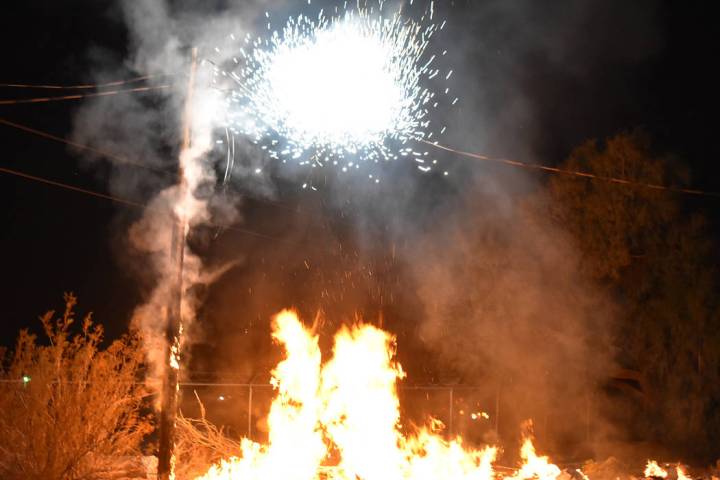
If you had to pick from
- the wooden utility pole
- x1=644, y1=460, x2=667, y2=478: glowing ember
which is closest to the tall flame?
the wooden utility pole

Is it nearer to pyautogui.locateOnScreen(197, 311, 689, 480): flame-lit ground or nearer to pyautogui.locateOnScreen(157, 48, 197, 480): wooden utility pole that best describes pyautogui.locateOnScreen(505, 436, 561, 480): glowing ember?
pyautogui.locateOnScreen(197, 311, 689, 480): flame-lit ground

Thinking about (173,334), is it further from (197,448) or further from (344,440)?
(344,440)

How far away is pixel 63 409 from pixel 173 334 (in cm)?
226

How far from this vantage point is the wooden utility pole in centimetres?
1012

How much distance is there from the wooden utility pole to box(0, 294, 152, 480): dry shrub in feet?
5.21

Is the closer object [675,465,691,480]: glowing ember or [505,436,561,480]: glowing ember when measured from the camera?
[505,436,561,480]: glowing ember

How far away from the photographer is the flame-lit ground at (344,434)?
42.9 ft

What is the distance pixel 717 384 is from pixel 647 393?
1.69m

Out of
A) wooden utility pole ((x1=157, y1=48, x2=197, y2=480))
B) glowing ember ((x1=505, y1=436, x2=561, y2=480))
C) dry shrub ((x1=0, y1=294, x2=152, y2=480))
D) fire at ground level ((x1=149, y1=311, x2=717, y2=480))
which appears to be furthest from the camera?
glowing ember ((x1=505, y1=436, x2=561, y2=480))

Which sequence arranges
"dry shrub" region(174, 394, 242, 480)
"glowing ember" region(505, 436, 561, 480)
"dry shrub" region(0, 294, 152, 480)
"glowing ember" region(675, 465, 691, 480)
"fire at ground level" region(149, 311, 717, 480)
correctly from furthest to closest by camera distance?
"glowing ember" region(675, 465, 691, 480) → "glowing ember" region(505, 436, 561, 480) → "fire at ground level" region(149, 311, 717, 480) → "dry shrub" region(174, 394, 242, 480) → "dry shrub" region(0, 294, 152, 480)

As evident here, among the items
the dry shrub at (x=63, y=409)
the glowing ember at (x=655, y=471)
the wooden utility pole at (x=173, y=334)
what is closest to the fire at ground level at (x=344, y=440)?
the glowing ember at (x=655, y=471)

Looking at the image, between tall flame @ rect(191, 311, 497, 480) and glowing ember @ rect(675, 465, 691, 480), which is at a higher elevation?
tall flame @ rect(191, 311, 497, 480)

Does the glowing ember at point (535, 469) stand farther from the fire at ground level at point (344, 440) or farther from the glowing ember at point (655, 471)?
the glowing ember at point (655, 471)

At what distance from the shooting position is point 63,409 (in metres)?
11.1
